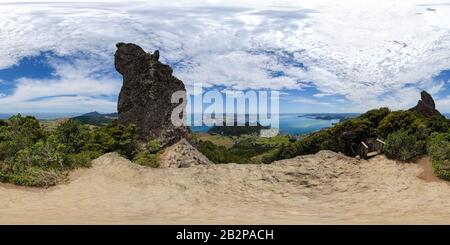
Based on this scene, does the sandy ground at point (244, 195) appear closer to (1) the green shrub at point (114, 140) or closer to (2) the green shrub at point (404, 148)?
(2) the green shrub at point (404, 148)

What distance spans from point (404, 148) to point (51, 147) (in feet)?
39.6

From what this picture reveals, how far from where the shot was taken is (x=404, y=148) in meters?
18.5

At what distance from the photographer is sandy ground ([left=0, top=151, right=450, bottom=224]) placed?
13.2 m

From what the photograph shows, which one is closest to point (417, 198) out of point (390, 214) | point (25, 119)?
point (390, 214)

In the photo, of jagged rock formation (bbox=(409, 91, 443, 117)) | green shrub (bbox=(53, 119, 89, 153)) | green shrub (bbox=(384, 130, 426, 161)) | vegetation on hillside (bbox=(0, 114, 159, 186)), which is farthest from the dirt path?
→ jagged rock formation (bbox=(409, 91, 443, 117))

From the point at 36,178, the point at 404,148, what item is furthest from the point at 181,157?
the point at 404,148

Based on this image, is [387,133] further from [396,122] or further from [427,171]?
[427,171]

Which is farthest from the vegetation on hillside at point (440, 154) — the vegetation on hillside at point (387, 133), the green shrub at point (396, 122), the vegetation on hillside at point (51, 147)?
the vegetation on hillside at point (51, 147)

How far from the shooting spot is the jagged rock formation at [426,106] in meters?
37.2

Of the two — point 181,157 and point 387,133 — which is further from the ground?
point 387,133

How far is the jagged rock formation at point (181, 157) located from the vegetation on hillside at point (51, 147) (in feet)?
3.86

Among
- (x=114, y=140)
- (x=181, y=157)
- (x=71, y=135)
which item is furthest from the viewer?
(x=181, y=157)

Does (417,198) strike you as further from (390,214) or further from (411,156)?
(411,156)

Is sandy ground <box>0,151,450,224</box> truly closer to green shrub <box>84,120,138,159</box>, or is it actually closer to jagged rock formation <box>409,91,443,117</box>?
green shrub <box>84,120,138,159</box>
